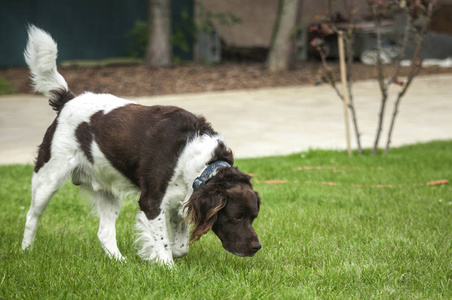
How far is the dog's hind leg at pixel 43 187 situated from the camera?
4453 millimetres

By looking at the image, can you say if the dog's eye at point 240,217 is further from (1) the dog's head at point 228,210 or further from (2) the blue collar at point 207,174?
(2) the blue collar at point 207,174

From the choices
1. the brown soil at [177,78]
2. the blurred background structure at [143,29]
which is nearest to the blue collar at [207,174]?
the brown soil at [177,78]

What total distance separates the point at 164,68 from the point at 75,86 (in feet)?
10.6

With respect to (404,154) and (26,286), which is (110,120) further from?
(404,154)

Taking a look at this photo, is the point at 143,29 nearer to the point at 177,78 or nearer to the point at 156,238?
the point at 177,78

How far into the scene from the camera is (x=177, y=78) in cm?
1625

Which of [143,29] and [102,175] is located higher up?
[102,175]

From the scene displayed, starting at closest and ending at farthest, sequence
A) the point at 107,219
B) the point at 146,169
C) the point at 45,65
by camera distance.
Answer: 1. the point at 146,169
2. the point at 107,219
3. the point at 45,65

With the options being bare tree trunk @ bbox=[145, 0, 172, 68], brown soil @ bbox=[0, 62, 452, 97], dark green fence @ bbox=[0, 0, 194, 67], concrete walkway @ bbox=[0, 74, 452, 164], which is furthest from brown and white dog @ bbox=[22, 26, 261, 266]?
dark green fence @ bbox=[0, 0, 194, 67]

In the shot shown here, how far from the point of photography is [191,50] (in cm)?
2033

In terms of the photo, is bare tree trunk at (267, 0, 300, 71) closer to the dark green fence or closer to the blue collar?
the dark green fence

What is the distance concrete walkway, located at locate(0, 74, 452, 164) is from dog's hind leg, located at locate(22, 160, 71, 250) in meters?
4.38

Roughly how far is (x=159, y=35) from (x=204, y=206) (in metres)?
14.2

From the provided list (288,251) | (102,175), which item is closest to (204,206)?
(288,251)
